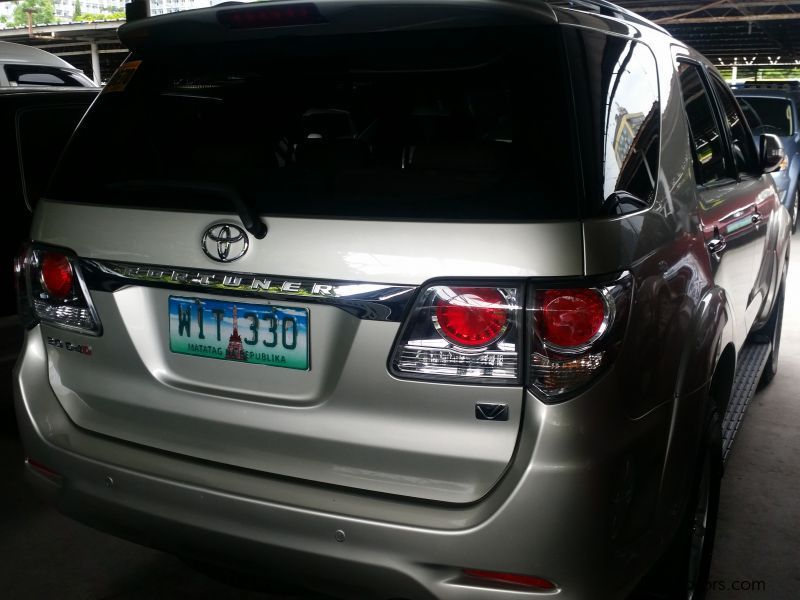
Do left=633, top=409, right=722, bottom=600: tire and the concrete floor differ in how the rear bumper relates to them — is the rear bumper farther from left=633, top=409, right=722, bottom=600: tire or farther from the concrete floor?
the concrete floor

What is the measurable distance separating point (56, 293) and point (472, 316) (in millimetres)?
1061

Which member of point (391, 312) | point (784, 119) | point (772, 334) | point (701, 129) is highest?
point (701, 129)

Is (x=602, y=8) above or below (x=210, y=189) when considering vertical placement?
above

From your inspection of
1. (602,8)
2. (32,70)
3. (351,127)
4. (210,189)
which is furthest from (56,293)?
(32,70)

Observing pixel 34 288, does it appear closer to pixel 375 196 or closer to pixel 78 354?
pixel 78 354

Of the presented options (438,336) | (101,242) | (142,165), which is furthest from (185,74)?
(438,336)

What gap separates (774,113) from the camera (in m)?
10.5

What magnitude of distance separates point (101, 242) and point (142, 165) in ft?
0.82

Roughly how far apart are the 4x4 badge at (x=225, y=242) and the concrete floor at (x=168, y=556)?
1.20 m

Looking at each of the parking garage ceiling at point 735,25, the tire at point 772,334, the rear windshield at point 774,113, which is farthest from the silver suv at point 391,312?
the parking garage ceiling at point 735,25

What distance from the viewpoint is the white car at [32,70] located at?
327 inches

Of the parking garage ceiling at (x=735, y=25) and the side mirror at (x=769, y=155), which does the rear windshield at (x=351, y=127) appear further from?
the parking garage ceiling at (x=735, y=25)

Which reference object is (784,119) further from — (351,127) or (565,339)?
(565,339)

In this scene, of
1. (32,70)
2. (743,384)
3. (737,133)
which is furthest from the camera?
(32,70)
